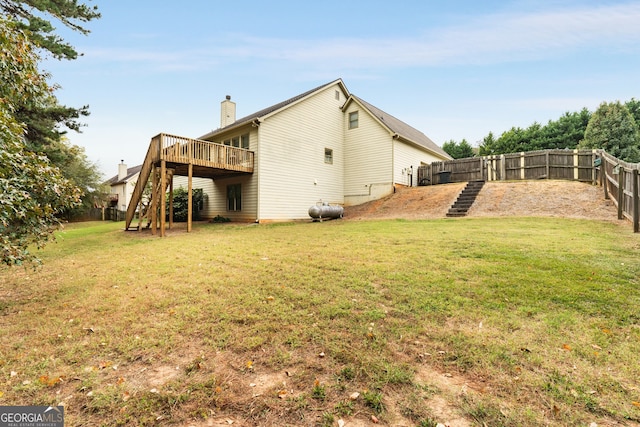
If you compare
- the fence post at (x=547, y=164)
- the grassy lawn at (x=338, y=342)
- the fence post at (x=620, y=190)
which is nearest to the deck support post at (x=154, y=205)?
the grassy lawn at (x=338, y=342)

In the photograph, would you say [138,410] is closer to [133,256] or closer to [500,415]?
[500,415]

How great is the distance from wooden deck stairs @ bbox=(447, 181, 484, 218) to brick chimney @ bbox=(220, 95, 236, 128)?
15.8m

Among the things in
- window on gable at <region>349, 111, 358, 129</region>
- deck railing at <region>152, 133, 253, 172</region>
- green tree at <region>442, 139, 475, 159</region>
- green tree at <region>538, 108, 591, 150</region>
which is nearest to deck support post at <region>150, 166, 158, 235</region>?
deck railing at <region>152, 133, 253, 172</region>

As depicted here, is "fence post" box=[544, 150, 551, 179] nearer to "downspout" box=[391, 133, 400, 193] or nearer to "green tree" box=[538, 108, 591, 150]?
"downspout" box=[391, 133, 400, 193]

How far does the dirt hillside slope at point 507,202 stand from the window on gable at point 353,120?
5.38m

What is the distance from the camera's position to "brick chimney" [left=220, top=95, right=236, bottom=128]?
20.2m

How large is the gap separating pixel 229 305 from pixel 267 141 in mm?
12409

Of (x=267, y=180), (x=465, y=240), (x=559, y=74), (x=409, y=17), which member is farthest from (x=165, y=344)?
(x=559, y=74)

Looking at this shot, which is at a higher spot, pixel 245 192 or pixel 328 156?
pixel 328 156

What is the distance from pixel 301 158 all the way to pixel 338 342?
14.7 metres

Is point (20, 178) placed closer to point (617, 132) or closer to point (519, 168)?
point (519, 168)

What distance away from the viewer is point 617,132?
23.4m

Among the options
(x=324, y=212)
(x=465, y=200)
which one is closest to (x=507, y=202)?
(x=465, y=200)

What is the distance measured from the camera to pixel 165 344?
9.27ft
